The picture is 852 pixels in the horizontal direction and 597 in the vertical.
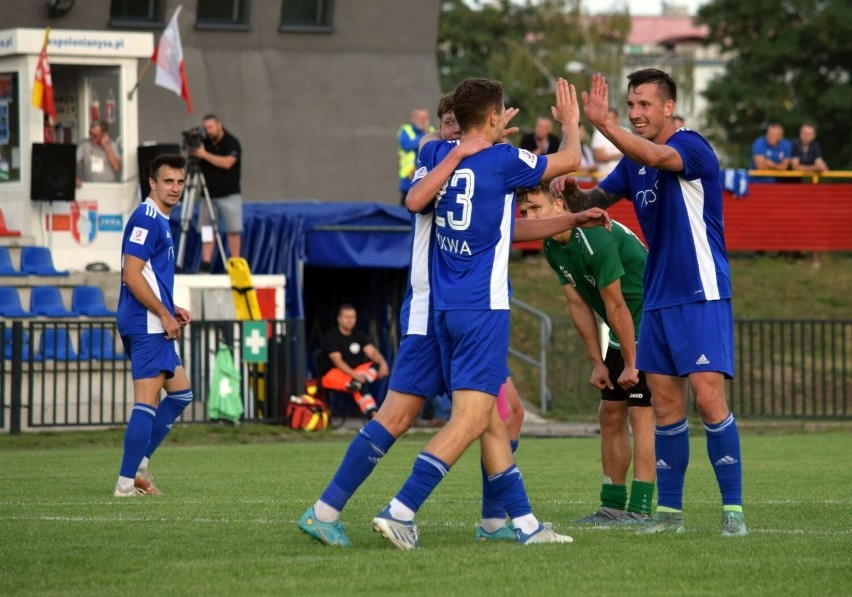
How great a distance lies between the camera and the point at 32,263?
22.0 metres

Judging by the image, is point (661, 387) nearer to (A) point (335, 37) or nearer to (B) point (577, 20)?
(A) point (335, 37)

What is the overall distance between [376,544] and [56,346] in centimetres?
1214

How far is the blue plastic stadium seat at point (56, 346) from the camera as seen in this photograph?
62.7ft

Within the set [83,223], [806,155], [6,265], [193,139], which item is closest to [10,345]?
[6,265]

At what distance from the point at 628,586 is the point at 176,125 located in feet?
78.7

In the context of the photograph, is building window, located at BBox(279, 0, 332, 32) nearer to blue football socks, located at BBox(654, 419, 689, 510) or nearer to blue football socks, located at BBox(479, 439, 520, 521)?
blue football socks, located at BBox(654, 419, 689, 510)

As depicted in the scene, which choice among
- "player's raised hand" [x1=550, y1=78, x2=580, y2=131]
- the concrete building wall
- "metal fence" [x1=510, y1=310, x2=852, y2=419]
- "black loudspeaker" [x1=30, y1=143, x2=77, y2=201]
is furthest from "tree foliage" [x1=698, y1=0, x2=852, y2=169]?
"player's raised hand" [x1=550, y1=78, x2=580, y2=131]

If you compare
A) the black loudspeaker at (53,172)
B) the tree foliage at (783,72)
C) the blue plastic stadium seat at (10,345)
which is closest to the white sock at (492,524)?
the blue plastic stadium seat at (10,345)

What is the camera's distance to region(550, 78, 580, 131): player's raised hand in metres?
7.79

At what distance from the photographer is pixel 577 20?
7019 cm

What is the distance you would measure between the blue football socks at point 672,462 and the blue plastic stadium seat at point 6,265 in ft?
48.6

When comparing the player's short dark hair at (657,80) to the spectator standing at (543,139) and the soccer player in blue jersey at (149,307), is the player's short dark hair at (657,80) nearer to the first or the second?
the soccer player in blue jersey at (149,307)

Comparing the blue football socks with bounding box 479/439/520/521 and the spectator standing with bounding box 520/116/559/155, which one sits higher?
the spectator standing with bounding box 520/116/559/155

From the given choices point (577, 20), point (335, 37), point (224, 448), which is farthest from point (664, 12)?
point (224, 448)
